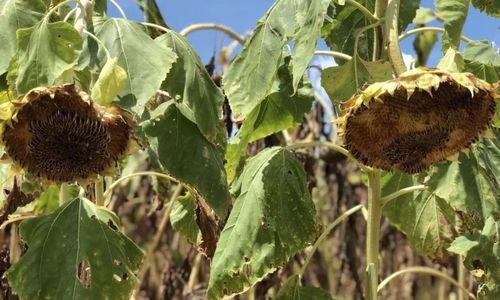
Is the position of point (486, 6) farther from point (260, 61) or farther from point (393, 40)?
point (260, 61)

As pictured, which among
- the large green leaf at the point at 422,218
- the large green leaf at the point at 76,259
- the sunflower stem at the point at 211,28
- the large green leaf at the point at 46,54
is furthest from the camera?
the sunflower stem at the point at 211,28

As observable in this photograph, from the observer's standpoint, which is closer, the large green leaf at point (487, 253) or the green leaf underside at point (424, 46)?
the large green leaf at point (487, 253)

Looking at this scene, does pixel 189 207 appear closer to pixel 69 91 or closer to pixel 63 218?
pixel 63 218

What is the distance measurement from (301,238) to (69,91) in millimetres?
635

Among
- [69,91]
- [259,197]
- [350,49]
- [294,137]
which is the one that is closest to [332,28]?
[350,49]

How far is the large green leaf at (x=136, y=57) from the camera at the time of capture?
1.74m

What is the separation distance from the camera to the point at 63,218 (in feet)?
6.23

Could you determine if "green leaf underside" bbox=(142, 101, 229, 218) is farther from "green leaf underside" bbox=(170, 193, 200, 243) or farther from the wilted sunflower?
"green leaf underside" bbox=(170, 193, 200, 243)

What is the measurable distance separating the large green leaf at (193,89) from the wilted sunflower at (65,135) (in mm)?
243

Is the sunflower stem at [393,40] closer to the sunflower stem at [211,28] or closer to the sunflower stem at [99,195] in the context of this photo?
the sunflower stem at [99,195]

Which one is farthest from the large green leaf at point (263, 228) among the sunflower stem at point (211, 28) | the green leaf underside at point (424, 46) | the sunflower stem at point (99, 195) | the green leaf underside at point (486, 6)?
the green leaf underside at point (424, 46)

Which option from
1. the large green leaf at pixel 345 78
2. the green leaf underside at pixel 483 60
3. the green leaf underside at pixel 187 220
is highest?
the green leaf underside at pixel 483 60

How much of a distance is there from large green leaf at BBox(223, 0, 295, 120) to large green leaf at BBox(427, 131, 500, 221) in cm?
41

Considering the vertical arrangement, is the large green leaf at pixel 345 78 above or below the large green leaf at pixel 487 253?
above
